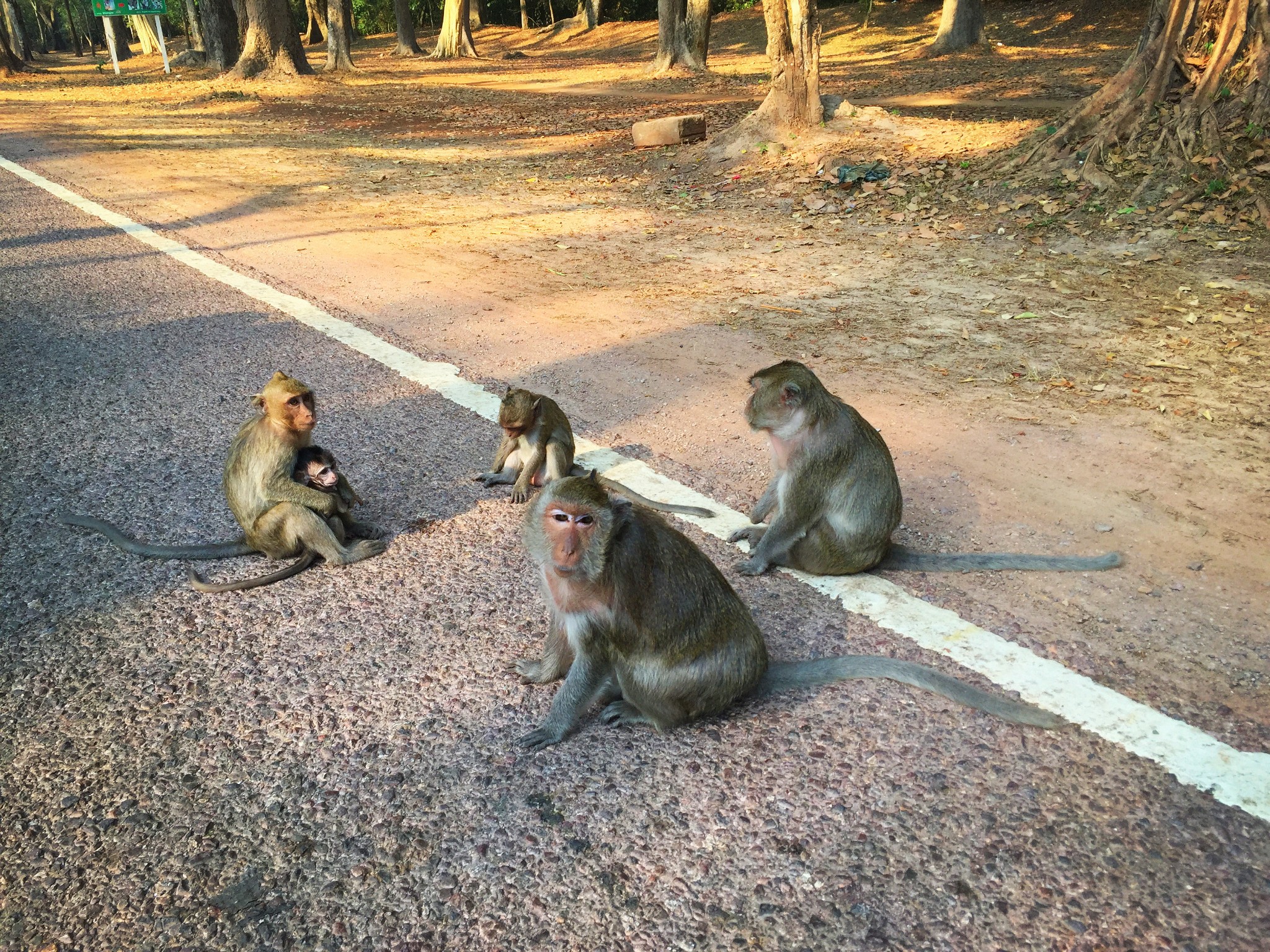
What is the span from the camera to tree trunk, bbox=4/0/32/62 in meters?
46.3

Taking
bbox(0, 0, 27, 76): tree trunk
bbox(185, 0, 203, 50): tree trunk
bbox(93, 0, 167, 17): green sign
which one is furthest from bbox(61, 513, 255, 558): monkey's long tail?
bbox(185, 0, 203, 50): tree trunk

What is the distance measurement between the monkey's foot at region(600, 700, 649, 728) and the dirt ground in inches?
56.5

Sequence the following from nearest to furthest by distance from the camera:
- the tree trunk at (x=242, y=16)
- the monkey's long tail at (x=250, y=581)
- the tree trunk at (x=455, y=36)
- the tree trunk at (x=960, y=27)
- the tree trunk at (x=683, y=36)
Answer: the monkey's long tail at (x=250, y=581) < the tree trunk at (x=960, y=27) < the tree trunk at (x=683, y=36) < the tree trunk at (x=242, y=16) < the tree trunk at (x=455, y=36)

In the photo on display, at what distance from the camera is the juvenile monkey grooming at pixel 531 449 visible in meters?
4.57

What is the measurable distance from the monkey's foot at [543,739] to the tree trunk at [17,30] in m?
55.4

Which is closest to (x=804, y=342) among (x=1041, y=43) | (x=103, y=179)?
(x=103, y=179)

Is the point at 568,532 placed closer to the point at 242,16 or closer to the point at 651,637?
the point at 651,637

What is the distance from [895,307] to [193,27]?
147ft

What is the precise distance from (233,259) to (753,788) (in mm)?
8143

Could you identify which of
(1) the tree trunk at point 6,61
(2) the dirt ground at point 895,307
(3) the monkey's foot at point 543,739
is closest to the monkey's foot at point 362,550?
(3) the monkey's foot at point 543,739

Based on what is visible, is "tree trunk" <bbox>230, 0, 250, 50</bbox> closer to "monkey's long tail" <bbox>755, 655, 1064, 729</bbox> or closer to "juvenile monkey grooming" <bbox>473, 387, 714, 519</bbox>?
"juvenile monkey grooming" <bbox>473, 387, 714, 519</bbox>

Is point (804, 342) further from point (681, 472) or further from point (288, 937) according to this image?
point (288, 937)

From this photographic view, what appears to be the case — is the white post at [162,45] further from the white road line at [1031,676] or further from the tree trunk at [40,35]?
the tree trunk at [40,35]

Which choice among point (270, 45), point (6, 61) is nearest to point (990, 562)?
point (270, 45)
